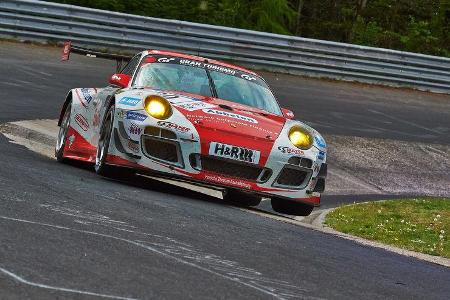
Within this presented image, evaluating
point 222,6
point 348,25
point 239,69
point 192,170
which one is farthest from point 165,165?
point 348,25

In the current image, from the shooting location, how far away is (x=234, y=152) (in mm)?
10383

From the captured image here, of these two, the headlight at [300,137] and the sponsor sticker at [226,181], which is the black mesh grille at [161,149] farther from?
the headlight at [300,137]

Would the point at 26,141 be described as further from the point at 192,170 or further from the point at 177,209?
the point at 177,209

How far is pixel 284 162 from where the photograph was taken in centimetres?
1058

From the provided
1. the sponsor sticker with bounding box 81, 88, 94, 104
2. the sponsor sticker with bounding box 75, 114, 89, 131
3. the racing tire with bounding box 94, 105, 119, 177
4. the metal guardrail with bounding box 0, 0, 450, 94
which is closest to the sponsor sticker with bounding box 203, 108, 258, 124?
the racing tire with bounding box 94, 105, 119, 177

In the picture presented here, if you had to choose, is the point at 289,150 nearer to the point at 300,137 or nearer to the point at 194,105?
the point at 300,137

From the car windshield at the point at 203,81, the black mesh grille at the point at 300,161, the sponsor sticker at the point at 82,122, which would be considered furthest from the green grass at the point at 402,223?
the sponsor sticker at the point at 82,122

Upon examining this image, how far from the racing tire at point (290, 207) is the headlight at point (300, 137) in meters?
0.63

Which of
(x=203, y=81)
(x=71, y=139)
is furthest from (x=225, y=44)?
(x=203, y=81)

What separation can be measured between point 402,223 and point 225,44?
49.1ft

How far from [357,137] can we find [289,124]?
8505 mm

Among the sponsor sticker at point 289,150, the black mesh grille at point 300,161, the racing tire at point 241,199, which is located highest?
the sponsor sticker at point 289,150

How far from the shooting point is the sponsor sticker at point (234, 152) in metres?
10.3

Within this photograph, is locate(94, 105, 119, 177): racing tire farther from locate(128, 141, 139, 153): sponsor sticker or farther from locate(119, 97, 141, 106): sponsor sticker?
locate(128, 141, 139, 153): sponsor sticker
